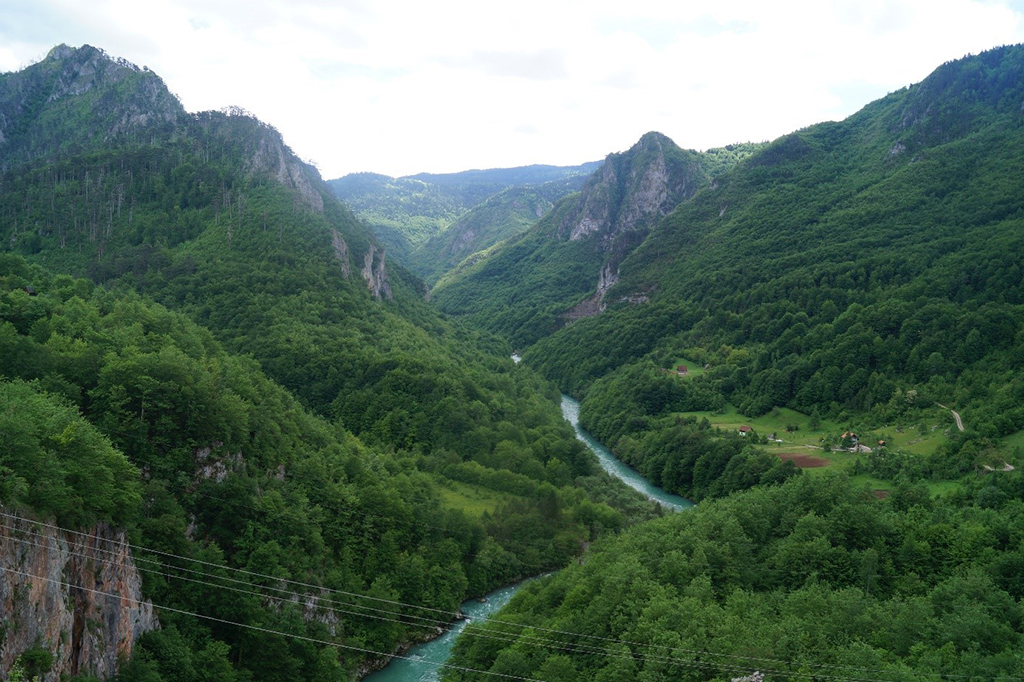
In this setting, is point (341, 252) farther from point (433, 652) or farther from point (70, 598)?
point (70, 598)

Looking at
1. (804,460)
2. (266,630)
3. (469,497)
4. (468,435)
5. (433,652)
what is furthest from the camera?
(468,435)

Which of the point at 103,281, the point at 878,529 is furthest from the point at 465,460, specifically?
the point at 103,281

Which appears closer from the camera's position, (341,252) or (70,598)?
(70,598)

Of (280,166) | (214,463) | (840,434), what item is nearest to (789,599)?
(214,463)

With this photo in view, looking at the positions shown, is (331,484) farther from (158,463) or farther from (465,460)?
(465,460)

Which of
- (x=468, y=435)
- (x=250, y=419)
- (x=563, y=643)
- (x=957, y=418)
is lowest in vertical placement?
(x=563, y=643)

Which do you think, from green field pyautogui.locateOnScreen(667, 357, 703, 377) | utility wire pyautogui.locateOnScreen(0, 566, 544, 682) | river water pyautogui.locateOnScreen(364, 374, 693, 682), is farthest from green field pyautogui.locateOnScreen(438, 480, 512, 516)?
green field pyautogui.locateOnScreen(667, 357, 703, 377)

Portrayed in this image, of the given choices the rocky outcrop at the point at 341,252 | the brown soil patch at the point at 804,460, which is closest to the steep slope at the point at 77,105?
the rocky outcrop at the point at 341,252
